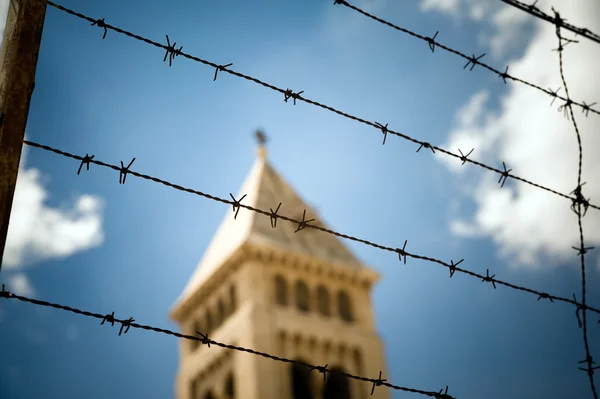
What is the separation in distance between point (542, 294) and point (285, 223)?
2636 centimetres

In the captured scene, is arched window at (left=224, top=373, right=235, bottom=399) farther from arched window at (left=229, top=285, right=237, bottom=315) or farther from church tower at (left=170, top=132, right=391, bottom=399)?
arched window at (left=229, top=285, right=237, bottom=315)

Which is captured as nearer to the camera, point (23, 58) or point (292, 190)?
point (23, 58)

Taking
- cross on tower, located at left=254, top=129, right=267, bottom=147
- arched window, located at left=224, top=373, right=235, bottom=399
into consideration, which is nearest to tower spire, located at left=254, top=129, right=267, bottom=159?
cross on tower, located at left=254, top=129, right=267, bottom=147

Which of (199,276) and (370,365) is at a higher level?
(199,276)

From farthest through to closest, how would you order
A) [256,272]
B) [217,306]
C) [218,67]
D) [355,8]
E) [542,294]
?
[217,306]
[256,272]
[542,294]
[355,8]
[218,67]

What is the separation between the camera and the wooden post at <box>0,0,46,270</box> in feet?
8.42

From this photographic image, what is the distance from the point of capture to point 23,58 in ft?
9.04

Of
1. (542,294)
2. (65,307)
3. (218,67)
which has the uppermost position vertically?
(218,67)

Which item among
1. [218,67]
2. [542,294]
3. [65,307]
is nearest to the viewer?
[65,307]

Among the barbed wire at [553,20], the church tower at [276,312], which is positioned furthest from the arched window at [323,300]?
the barbed wire at [553,20]

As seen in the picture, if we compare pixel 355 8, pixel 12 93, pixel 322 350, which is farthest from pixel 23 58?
pixel 322 350

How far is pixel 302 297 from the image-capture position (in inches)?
1119

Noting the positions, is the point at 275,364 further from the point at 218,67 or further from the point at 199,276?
the point at 218,67

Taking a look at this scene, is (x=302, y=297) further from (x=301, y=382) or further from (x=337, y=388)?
(x=337, y=388)
